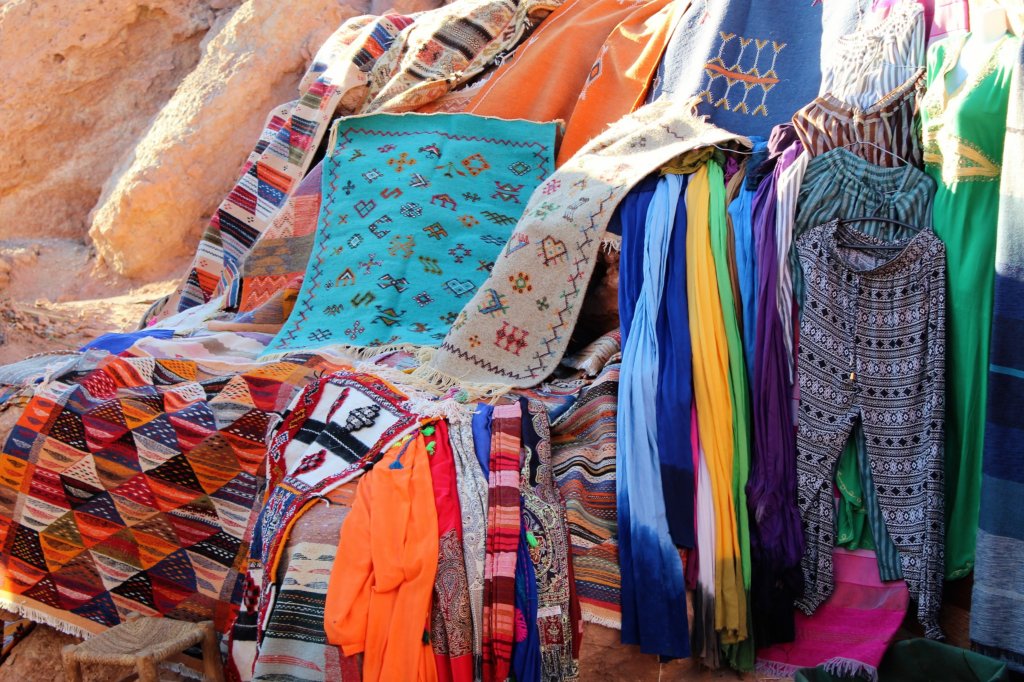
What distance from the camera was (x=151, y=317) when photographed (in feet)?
19.0

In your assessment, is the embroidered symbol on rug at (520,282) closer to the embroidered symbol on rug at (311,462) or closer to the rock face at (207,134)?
the embroidered symbol on rug at (311,462)

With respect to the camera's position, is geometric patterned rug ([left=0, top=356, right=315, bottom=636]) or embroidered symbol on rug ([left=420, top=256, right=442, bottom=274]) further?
embroidered symbol on rug ([left=420, top=256, right=442, bottom=274])

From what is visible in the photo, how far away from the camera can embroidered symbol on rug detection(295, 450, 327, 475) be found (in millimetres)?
3652

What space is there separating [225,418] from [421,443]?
849mm

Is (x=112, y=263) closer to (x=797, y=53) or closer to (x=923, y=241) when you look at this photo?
(x=797, y=53)

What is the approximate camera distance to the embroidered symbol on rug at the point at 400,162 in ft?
16.9

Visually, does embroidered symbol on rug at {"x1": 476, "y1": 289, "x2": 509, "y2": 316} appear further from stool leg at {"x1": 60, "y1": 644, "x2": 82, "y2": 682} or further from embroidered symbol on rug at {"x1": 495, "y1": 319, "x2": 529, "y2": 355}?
stool leg at {"x1": 60, "y1": 644, "x2": 82, "y2": 682}

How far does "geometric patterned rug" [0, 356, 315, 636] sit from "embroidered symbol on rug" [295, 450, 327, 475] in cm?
29

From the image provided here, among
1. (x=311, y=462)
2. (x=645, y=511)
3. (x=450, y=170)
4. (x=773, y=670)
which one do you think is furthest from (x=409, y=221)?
(x=773, y=670)

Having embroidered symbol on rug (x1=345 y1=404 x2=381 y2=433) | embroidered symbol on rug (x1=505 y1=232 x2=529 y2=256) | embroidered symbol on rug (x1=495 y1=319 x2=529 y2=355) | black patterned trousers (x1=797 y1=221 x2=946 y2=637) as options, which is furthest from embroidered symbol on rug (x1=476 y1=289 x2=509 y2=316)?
black patterned trousers (x1=797 y1=221 x2=946 y2=637)

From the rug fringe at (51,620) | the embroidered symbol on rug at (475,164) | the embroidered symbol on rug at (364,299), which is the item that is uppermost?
the embroidered symbol on rug at (475,164)

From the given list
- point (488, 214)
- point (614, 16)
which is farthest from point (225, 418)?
point (614, 16)

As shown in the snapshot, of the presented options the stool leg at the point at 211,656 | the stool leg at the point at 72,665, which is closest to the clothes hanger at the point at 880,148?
the stool leg at the point at 211,656

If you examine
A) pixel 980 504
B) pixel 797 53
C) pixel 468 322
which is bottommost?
pixel 980 504
